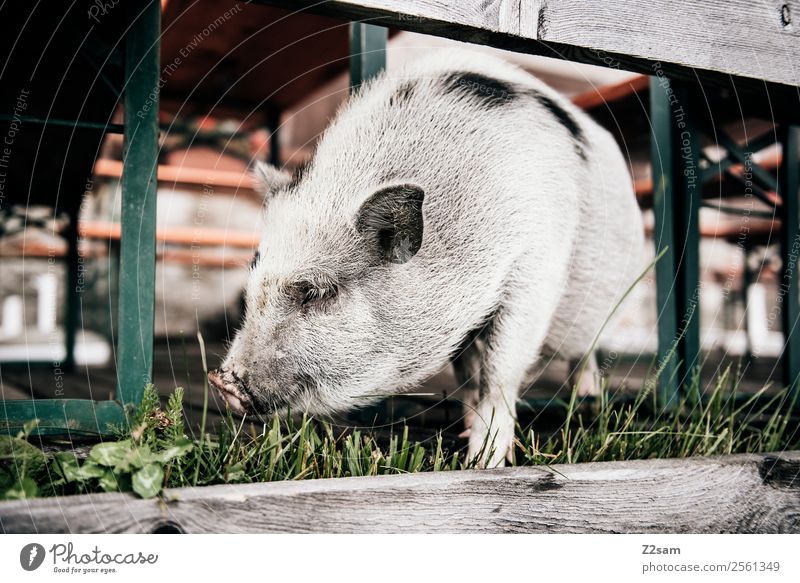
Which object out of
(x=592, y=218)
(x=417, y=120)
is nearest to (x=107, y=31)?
(x=417, y=120)

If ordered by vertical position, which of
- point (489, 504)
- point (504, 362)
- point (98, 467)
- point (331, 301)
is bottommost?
point (489, 504)

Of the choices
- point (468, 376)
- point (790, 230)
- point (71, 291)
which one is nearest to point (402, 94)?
point (468, 376)

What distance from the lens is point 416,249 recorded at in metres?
1.76

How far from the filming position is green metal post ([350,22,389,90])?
6.68 feet

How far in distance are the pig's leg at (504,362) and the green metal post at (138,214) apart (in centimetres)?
91

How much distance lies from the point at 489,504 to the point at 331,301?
2.12ft

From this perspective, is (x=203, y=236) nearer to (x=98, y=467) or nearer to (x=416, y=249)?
(x=416, y=249)

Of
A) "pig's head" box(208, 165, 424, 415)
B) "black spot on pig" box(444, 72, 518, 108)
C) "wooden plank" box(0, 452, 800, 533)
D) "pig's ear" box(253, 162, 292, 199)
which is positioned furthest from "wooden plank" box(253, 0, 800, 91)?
"wooden plank" box(0, 452, 800, 533)

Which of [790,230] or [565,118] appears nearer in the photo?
[565,118]

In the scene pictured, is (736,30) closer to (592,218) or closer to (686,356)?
(592,218)

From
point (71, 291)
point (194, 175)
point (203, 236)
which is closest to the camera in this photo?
point (194, 175)

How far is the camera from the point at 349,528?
138 cm

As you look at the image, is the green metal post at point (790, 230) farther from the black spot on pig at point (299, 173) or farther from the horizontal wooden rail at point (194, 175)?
the horizontal wooden rail at point (194, 175)

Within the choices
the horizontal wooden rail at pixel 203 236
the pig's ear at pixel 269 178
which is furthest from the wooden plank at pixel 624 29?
the horizontal wooden rail at pixel 203 236
